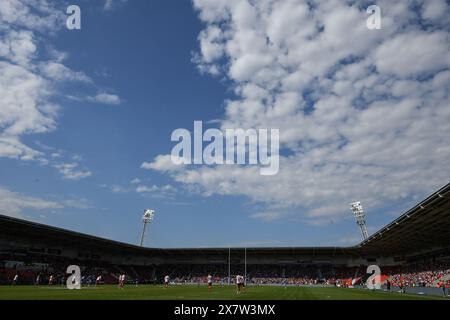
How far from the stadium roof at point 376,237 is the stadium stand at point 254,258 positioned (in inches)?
4.3

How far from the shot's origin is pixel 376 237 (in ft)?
238

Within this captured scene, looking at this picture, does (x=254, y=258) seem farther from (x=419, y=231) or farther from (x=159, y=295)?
(x=159, y=295)

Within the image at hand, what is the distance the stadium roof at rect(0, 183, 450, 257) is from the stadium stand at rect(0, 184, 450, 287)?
0.36 ft

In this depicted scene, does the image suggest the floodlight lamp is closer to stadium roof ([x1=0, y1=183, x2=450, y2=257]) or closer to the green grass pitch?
stadium roof ([x1=0, y1=183, x2=450, y2=257])

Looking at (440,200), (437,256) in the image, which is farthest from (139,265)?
(440,200)

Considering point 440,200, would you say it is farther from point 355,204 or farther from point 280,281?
point 355,204

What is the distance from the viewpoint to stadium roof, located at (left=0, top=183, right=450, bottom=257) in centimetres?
5144

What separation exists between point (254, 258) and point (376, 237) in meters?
39.5

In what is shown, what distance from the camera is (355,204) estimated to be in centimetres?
11338

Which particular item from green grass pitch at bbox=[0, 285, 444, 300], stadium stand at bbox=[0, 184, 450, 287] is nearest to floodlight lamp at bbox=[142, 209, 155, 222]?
stadium stand at bbox=[0, 184, 450, 287]

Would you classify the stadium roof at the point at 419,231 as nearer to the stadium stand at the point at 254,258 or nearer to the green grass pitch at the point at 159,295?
Answer: the stadium stand at the point at 254,258

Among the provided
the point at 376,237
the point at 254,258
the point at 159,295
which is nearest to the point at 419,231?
the point at 376,237

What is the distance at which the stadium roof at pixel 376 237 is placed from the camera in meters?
51.4
